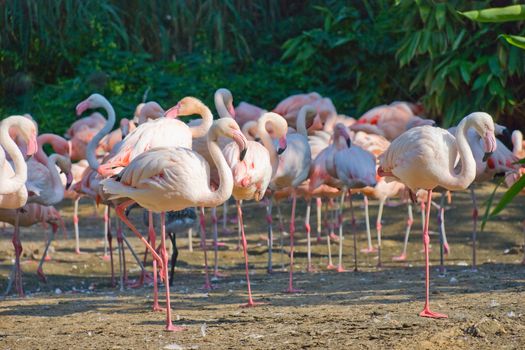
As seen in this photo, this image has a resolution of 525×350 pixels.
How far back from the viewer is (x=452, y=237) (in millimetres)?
8734

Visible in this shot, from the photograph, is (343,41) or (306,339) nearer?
(306,339)

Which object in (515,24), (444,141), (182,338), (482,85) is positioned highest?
(515,24)

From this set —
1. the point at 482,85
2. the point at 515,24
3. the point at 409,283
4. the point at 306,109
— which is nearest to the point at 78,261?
the point at 306,109

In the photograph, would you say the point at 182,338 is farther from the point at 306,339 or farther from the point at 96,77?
the point at 96,77

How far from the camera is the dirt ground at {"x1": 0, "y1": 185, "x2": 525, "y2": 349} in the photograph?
173 inches

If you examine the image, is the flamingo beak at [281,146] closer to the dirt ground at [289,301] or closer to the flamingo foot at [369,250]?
the dirt ground at [289,301]

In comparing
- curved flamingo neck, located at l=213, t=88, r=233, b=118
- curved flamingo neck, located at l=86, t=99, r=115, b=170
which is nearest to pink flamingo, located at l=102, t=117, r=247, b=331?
curved flamingo neck, located at l=86, t=99, r=115, b=170

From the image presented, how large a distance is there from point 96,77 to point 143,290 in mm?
5891

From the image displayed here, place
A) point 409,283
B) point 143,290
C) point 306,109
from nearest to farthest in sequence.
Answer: point 409,283, point 143,290, point 306,109

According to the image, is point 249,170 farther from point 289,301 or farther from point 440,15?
point 440,15

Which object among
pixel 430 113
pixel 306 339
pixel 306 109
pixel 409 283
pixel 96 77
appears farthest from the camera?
pixel 96 77

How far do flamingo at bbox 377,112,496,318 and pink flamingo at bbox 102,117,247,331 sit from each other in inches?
36.4

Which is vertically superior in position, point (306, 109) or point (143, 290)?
point (306, 109)

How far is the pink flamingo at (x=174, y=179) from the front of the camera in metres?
4.95
